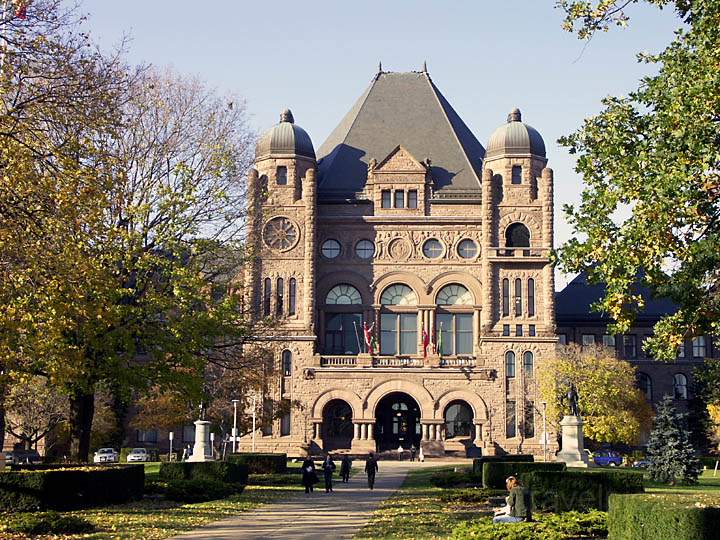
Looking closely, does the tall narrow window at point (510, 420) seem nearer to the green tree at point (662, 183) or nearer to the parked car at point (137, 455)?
the parked car at point (137, 455)

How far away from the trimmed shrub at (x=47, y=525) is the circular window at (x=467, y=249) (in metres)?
58.8

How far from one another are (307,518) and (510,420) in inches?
1959

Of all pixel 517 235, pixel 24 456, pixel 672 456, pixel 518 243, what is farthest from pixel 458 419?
pixel 672 456

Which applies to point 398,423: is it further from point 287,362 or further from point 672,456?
point 672,456

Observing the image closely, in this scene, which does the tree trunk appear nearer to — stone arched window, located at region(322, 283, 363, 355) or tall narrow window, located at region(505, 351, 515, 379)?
stone arched window, located at region(322, 283, 363, 355)

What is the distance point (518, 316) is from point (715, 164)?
54710mm

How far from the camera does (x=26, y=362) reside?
1167 inches

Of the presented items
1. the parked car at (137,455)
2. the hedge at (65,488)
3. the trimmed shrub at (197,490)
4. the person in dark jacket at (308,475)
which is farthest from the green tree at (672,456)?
the parked car at (137,455)

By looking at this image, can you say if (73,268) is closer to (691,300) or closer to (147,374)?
(147,374)

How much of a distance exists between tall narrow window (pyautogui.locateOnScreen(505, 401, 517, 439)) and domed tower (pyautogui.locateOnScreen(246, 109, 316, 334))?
14982 millimetres

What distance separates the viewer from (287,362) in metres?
75.8

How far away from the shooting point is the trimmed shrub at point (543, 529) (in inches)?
750

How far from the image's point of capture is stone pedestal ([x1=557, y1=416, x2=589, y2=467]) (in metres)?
39.2

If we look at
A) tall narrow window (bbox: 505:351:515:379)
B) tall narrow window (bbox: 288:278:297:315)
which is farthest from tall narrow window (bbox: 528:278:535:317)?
tall narrow window (bbox: 288:278:297:315)
